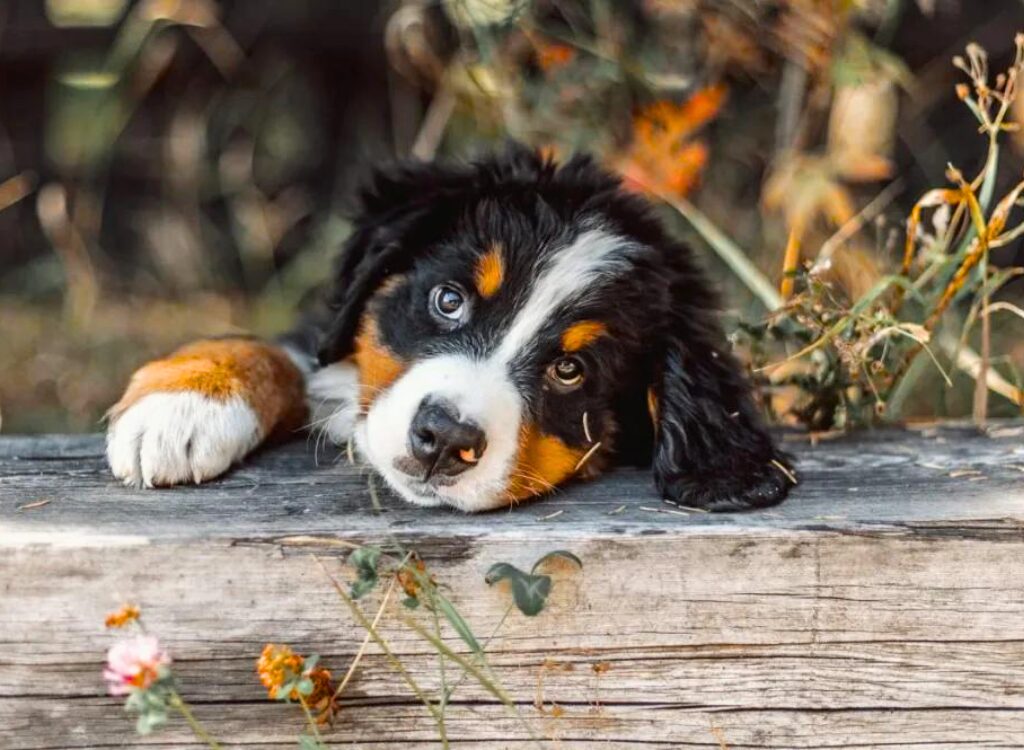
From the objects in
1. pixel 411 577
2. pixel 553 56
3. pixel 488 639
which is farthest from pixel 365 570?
pixel 553 56

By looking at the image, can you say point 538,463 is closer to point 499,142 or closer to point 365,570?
point 365,570

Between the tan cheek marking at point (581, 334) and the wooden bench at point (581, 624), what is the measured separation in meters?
0.47

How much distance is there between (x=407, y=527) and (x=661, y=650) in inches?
22.9

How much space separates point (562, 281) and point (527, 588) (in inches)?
34.2

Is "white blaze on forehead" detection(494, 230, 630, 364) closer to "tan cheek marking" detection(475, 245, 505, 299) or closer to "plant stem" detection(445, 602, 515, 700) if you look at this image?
"tan cheek marking" detection(475, 245, 505, 299)

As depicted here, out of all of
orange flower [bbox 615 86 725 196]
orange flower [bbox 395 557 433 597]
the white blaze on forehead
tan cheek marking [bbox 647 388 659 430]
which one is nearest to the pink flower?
orange flower [bbox 395 557 433 597]

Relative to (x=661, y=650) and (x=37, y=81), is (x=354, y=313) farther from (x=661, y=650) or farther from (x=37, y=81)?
(x=37, y=81)

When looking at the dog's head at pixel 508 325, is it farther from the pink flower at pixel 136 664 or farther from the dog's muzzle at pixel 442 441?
the pink flower at pixel 136 664

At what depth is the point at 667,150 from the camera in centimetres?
463

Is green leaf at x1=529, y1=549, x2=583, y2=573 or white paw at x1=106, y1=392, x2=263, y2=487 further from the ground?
white paw at x1=106, y1=392, x2=263, y2=487

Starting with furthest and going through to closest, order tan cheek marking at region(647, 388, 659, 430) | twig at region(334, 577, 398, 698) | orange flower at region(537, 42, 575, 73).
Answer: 1. orange flower at region(537, 42, 575, 73)
2. tan cheek marking at region(647, 388, 659, 430)
3. twig at region(334, 577, 398, 698)

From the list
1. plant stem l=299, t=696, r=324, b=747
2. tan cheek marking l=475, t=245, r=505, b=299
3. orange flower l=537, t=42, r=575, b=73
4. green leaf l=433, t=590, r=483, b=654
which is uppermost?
orange flower l=537, t=42, r=575, b=73

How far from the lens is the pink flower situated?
2199mm

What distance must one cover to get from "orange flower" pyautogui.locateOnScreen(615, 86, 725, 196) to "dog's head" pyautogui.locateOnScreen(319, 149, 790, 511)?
125 cm
